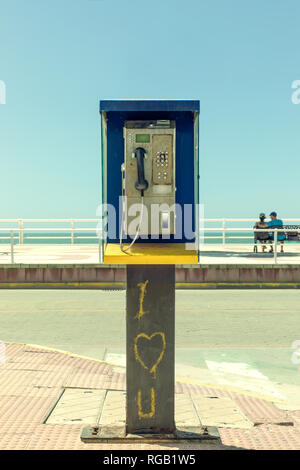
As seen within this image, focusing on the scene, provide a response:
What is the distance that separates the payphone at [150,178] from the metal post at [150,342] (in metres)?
0.40

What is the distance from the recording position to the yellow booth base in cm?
358

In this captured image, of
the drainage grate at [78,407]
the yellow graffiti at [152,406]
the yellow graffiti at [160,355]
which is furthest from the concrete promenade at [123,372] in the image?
the yellow graffiti at [160,355]

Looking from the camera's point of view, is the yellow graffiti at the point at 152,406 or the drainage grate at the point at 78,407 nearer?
the yellow graffiti at the point at 152,406

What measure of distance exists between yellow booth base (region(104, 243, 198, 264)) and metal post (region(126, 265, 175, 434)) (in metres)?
0.10

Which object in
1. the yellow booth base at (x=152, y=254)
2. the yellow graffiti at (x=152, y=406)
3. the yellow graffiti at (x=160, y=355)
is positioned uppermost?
the yellow booth base at (x=152, y=254)

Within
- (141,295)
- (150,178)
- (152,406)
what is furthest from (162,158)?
(152,406)

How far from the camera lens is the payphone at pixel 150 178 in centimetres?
387

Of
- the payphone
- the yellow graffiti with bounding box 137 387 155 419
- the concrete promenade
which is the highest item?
the payphone

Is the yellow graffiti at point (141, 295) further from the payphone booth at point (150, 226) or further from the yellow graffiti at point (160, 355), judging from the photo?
the yellow graffiti at point (160, 355)

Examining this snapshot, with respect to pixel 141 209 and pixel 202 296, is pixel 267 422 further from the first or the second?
pixel 202 296

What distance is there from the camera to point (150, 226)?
3900mm

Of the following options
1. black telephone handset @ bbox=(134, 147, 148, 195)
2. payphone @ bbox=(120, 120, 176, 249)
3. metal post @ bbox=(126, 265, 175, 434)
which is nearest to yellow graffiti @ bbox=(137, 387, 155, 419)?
metal post @ bbox=(126, 265, 175, 434)

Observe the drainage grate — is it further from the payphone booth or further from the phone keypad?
the phone keypad

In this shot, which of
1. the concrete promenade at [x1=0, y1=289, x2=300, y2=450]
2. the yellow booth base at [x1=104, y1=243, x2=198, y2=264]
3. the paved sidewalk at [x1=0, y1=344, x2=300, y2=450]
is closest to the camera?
the yellow booth base at [x1=104, y1=243, x2=198, y2=264]
